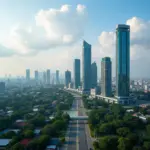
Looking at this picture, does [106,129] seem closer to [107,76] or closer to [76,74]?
[107,76]

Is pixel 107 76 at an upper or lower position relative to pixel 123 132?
upper

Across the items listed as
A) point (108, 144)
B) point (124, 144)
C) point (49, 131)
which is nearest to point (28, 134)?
point (49, 131)

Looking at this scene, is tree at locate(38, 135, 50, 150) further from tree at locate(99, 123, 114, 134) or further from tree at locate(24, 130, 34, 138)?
tree at locate(99, 123, 114, 134)

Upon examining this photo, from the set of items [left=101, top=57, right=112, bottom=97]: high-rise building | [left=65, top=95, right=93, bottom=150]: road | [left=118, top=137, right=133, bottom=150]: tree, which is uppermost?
[left=101, top=57, right=112, bottom=97]: high-rise building

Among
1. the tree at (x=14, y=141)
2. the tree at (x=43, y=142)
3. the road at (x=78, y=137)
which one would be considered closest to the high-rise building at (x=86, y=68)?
the road at (x=78, y=137)

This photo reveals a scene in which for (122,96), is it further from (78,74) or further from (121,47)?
(78,74)

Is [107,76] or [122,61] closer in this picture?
[122,61]

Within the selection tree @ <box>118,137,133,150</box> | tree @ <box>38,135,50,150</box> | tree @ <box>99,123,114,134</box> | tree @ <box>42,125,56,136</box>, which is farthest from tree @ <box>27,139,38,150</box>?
tree @ <box>99,123,114,134</box>

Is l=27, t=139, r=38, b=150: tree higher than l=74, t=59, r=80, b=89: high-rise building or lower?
lower
